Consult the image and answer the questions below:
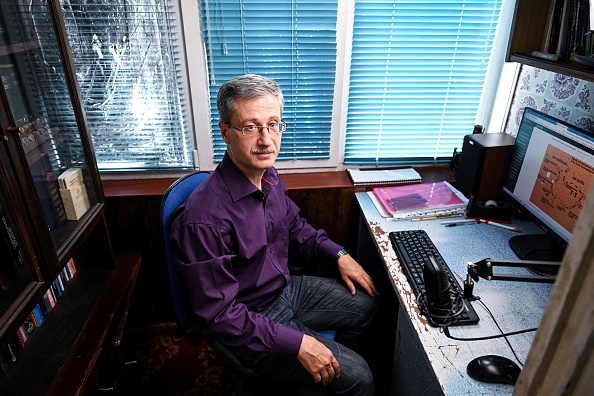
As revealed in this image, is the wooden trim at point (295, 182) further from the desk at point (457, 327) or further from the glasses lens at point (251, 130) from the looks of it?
the glasses lens at point (251, 130)

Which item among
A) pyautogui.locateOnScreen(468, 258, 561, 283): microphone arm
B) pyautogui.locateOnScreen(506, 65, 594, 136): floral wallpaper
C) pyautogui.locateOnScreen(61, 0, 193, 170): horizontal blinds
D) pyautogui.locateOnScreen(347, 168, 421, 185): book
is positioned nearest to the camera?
pyautogui.locateOnScreen(468, 258, 561, 283): microphone arm

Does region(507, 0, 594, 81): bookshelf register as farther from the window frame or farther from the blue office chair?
the blue office chair

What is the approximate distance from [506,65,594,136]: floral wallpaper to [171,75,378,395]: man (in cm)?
107

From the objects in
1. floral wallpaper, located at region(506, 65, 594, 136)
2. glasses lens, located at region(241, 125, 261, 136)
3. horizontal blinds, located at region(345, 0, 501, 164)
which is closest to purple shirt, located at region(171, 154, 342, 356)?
glasses lens, located at region(241, 125, 261, 136)

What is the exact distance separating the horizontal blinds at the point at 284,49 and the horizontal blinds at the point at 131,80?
18 centimetres

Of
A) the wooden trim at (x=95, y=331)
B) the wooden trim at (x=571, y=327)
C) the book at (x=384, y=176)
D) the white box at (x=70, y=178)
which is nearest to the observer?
the wooden trim at (x=571, y=327)

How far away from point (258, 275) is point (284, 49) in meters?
1.07

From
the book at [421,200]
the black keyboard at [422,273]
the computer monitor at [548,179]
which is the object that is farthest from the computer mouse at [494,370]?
the book at [421,200]

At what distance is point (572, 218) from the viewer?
4.22 feet

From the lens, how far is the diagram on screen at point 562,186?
1253 mm

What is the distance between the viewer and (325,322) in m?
1.57

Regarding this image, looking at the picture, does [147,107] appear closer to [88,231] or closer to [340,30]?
[88,231]

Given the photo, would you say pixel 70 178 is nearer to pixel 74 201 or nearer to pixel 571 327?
pixel 74 201

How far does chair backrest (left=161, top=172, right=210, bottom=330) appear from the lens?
4.28 ft
